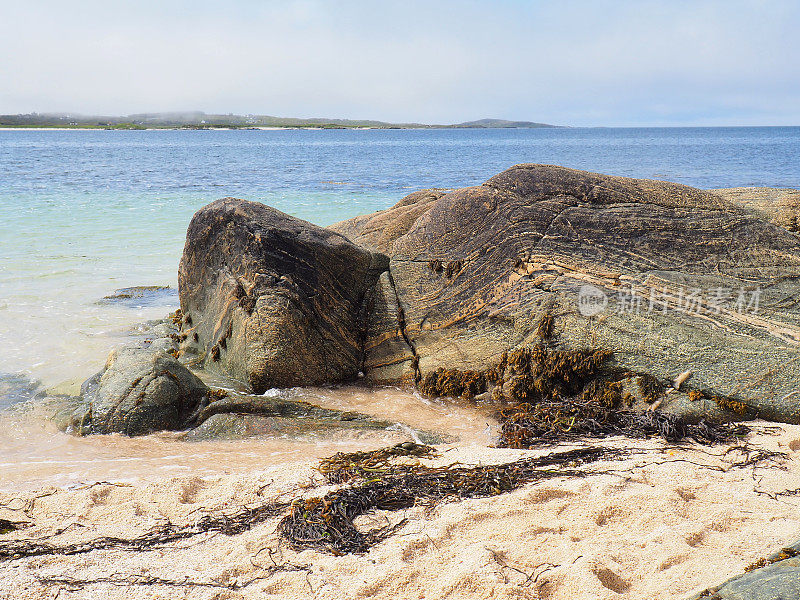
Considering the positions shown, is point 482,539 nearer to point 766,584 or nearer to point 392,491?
point 392,491

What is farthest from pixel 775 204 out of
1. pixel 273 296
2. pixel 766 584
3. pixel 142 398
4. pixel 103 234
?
pixel 103 234

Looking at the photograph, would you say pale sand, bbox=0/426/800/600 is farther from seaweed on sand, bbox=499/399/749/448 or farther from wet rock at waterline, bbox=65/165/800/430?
wet rock at waterline, bbox=65/165/800/430

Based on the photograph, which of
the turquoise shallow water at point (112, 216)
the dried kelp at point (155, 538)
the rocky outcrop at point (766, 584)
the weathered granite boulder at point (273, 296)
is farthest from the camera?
the turquoise shallow water at point (112, 216)

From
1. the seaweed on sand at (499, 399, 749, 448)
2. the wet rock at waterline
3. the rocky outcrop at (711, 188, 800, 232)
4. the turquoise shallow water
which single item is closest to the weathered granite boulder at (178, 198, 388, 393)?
the wet rock at waterline

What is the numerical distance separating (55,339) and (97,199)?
627 inches

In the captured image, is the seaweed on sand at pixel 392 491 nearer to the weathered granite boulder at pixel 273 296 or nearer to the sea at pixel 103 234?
the sea at pixel 103 234

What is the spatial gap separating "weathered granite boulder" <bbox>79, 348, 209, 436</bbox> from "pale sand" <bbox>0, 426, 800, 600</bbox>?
3.84 feet

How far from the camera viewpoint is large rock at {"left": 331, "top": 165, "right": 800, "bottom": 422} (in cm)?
488

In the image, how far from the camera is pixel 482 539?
→ 9.61 feet

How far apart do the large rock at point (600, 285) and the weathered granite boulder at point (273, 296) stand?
323mm

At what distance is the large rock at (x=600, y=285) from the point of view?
16.0 feet

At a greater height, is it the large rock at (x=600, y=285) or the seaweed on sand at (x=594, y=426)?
the large rock at (x=600, y=285)

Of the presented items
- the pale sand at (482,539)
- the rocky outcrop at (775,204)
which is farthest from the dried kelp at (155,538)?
the rocky outcrop at (775,204)

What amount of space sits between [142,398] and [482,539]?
3.25m
